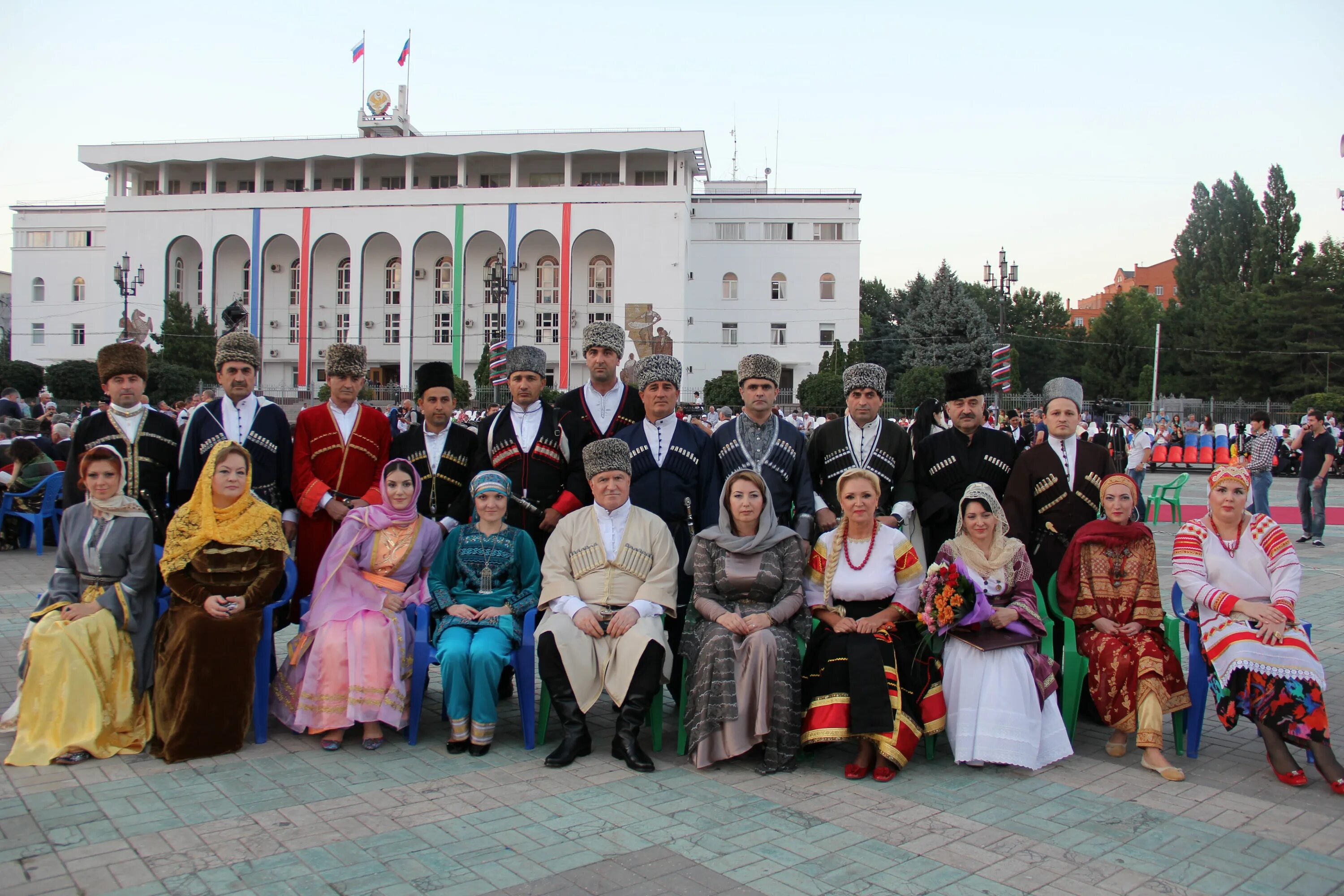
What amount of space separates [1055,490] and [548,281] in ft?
153

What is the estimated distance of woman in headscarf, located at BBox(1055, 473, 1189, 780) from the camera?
457 cm

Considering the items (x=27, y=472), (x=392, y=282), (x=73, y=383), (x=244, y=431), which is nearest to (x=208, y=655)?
(x=244, y=431)

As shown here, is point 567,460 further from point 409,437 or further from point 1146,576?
point 1146,576

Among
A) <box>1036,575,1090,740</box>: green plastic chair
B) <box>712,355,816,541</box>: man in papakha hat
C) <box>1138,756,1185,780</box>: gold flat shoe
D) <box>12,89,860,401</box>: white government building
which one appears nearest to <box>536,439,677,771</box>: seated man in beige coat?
<box>712,355,816,541</box>: man in papakha hat

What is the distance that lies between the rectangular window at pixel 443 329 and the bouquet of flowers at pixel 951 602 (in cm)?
4743

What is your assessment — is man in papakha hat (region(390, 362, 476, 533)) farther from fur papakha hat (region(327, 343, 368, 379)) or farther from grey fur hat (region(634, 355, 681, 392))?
grey fur hat (region(634, 355, 681, 392))

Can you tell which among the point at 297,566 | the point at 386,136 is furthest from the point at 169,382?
the point at 297,566

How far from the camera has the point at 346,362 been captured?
5629 millimetres

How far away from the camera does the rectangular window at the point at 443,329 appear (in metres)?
49.9

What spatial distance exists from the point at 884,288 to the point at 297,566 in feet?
213

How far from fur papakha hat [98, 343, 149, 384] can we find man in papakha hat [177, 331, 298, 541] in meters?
0.40

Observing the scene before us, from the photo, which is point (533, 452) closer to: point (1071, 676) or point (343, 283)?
point (1071, 676)

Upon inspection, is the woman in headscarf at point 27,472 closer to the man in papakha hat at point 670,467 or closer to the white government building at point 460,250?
the man in papakha hat at point 670,467

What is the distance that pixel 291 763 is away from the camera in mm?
4453
